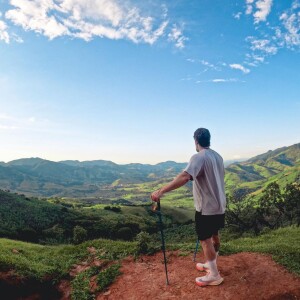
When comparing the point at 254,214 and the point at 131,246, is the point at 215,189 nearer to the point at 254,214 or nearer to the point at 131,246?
the point at 131,246

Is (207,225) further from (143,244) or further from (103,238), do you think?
(103,238)

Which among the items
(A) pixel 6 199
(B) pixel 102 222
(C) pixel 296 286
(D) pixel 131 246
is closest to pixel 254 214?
(D) pixel 131 246

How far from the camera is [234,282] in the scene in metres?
8.88

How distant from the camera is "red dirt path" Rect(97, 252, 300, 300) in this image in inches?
327

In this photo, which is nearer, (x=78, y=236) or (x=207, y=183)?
(x=207, y=183)

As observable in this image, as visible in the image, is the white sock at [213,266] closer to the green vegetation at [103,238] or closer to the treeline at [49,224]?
the green vegetation at [103,238]

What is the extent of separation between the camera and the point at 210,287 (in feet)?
28.4

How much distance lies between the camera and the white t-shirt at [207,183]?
7.92m

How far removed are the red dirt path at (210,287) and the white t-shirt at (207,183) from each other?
2.42 m

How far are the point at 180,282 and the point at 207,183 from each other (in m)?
3.62

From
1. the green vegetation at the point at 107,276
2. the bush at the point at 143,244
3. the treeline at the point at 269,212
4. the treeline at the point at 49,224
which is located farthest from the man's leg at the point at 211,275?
the treeline at the point at 49,224

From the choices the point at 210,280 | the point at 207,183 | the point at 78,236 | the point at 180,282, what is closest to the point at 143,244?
the point at 180,282

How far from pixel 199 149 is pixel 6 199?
4256 inches

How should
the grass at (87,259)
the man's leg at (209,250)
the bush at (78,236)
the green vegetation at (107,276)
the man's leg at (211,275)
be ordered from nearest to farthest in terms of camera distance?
the man's leg at (209,250) < the man's leg at (211,275) < the green vegetation at (107,276) < the grass at (87,259) < the bush at (78,236)
